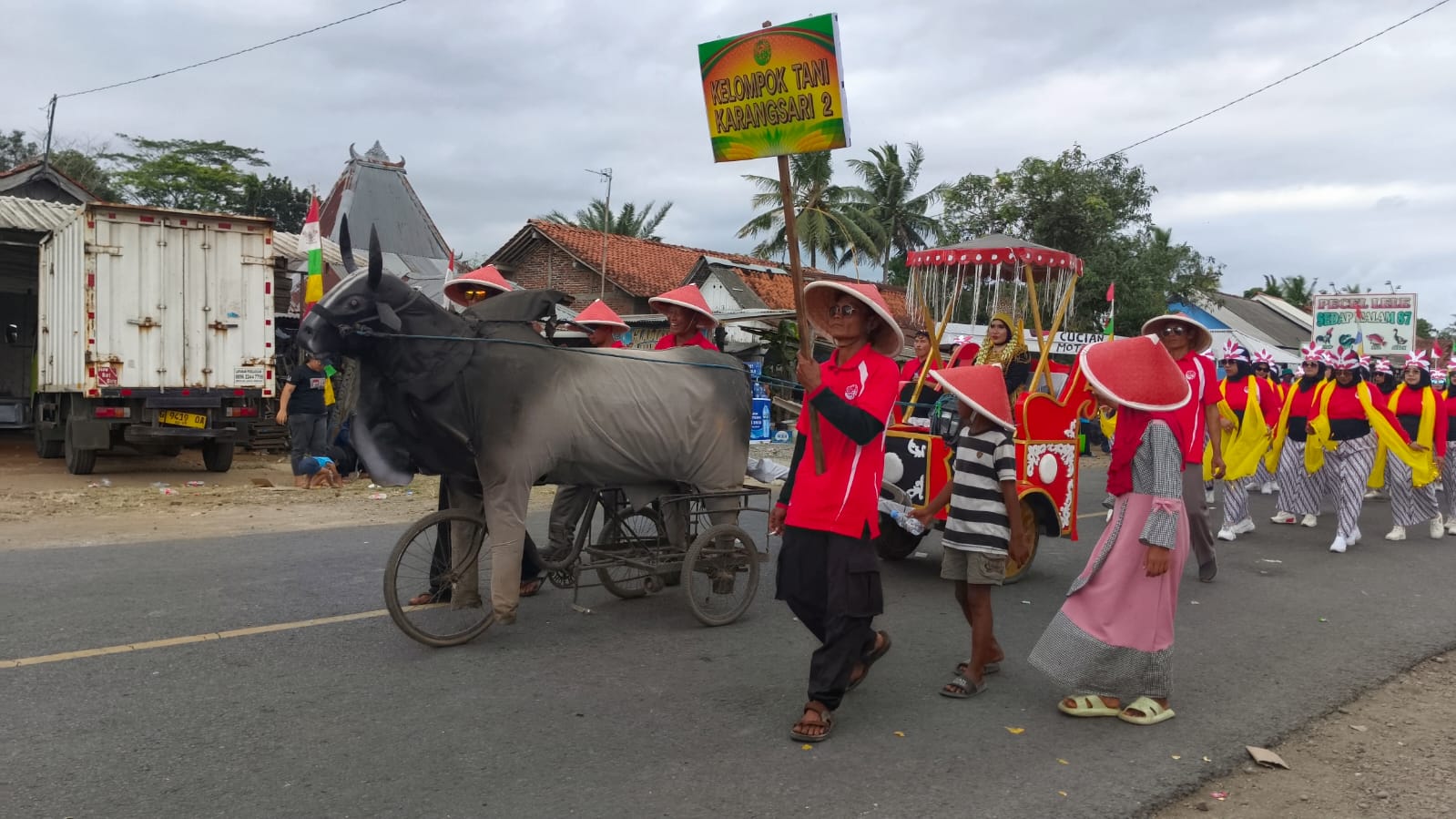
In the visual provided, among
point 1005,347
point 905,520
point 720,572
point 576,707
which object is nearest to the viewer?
point 576,707

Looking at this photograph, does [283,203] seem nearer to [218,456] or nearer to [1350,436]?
[218,456]

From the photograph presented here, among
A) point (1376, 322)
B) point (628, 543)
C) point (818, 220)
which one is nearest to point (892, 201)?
point (818, 220)

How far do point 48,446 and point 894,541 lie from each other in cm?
1207

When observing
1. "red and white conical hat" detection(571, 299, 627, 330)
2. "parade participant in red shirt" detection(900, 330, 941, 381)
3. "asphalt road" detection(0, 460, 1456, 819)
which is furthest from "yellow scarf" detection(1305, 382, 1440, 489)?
"red and white conical hat" detection(571, 299, 627, 330)

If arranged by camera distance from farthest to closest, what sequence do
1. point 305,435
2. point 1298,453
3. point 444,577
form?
point 305,435
point 1298,453
point 444,577

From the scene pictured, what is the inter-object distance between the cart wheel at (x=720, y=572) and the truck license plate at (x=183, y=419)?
325 inches

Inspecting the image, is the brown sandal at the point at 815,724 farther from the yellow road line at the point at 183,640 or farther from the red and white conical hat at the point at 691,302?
the red and white conical hat at the point at 691,302

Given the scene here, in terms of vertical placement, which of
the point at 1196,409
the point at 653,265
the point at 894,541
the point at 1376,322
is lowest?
the point at 894,541

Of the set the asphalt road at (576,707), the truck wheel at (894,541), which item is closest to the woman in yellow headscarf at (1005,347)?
the truck wheel at (894,541)

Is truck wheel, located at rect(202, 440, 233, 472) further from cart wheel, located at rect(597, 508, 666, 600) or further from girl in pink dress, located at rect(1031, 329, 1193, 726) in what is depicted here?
girl in pink dress, located at rect(1031, 329, 1193, 726)

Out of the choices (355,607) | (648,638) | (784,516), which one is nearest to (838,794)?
(784,516)

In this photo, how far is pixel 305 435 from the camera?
40.1 ft

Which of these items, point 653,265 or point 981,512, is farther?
point 653,265

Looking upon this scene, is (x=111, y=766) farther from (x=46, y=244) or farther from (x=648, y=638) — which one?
(x=46, y=244)
